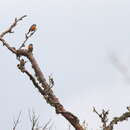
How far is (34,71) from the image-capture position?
4.48 metres

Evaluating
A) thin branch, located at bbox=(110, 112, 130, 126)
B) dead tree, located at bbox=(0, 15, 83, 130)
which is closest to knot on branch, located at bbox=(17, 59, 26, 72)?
dead tree, located at bbox=(0, 15, 83, 130)

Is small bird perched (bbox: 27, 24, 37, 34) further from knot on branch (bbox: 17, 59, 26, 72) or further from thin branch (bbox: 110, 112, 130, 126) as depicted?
thin branch (bbox: 110, 112, 130, 126)

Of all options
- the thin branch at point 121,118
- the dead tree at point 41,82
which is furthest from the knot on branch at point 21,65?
the thin branch at point 121,118

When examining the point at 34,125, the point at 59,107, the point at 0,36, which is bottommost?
the point at 59,107

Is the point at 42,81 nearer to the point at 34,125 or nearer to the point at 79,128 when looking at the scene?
the point at 79,128

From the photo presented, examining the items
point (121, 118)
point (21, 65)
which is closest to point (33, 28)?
point (21, 65)

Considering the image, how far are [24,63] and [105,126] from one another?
3.71 ft

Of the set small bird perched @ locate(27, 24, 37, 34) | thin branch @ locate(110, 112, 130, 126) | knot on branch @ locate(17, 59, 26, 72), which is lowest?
thin branch @ locate(110, 112, 130, 126)

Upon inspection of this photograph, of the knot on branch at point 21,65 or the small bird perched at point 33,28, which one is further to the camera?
the small bird perched at point 33,28

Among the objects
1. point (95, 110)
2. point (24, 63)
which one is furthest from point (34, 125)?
point (24, 63)

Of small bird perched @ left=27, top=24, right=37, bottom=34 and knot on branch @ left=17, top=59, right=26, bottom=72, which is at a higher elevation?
small bird perched @ left=27, top=24, right=37, bottom=34

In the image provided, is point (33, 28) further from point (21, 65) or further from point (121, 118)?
point (121, 118)

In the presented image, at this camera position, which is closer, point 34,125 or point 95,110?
point 95,110

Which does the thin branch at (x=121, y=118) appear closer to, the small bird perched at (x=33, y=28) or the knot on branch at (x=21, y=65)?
the knot on branch at (x=21, y=65)
